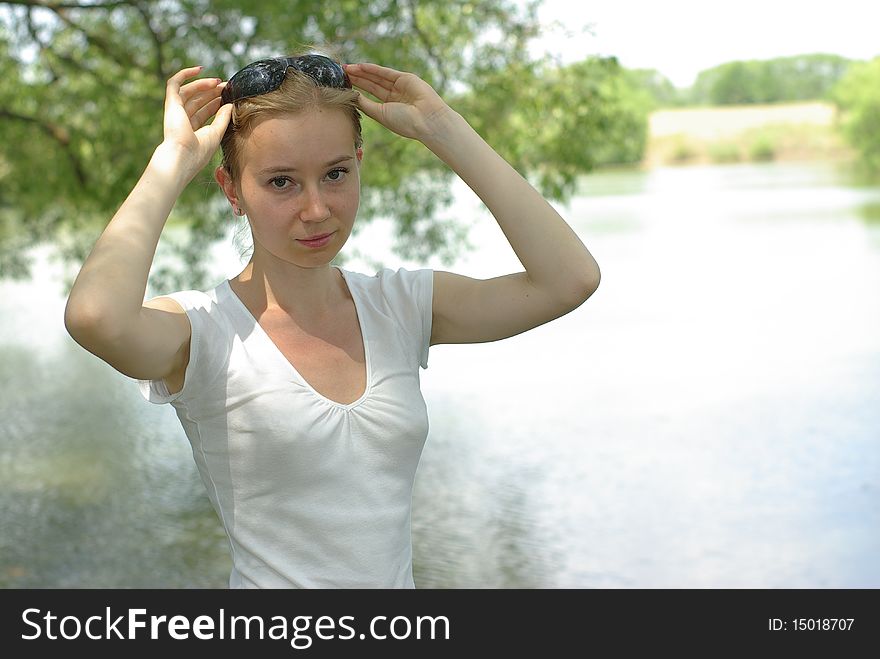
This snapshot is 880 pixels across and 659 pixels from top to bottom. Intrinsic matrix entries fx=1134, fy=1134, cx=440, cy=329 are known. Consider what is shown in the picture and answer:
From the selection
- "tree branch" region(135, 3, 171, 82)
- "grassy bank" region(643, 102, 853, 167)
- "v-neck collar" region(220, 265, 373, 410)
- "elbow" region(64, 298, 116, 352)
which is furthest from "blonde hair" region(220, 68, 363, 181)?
"grassy bank" region(643, 102, 853, 167)

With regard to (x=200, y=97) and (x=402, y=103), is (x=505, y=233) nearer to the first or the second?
(x=402, y=103)

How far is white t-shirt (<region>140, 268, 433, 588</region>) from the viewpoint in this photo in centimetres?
179

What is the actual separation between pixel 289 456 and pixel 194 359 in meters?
0.21

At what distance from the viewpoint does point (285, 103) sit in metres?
1.81

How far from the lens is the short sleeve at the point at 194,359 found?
178 cm

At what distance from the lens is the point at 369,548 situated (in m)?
1.83

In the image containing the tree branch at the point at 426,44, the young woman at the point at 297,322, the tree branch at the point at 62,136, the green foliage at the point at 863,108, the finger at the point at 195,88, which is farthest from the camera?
the green foliage at the point at 863,108

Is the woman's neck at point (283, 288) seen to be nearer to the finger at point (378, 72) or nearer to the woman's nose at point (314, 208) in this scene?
the woman's nose at point (314, 208)

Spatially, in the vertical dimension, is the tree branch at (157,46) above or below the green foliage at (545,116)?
above

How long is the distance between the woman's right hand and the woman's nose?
7.7 inches

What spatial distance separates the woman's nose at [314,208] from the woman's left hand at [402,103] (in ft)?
0.73

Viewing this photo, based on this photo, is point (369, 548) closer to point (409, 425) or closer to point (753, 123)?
point (409, 425)

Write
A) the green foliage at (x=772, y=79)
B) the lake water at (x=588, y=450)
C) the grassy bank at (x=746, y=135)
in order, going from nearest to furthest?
the lake water at (x=588, y=450)
the green foliage at (x=772, y=79)
the grassy bank at (x=746, y=135)

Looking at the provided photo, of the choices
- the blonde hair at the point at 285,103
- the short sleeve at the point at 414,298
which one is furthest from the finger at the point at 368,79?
the short sleeve at the point at 414,298
